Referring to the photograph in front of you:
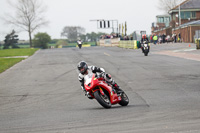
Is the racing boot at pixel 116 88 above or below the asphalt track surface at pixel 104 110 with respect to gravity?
above

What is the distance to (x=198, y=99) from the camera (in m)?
9.76

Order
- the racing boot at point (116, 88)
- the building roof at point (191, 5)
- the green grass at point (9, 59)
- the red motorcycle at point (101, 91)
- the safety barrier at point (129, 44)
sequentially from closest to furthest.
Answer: the red motorcycle at point (101, 91) < the racing boot at point (116, 88) < the green grass at point (9, 59) < the safety barrier at point (129, 44) < the building roof at point (191, 5)

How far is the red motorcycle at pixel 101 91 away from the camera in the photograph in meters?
8.94

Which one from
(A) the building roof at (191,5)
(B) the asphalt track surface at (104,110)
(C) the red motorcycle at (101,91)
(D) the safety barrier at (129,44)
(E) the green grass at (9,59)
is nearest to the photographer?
(B) the asphalt track surface at (104,110)

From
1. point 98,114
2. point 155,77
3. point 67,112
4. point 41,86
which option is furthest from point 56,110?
point 155,77

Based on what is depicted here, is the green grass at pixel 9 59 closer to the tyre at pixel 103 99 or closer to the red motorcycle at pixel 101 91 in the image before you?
Result: the red motorcycle at pixel 101 91

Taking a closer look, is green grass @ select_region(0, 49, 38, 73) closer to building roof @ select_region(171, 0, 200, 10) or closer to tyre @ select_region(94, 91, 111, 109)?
tyre @ select_region(94, 91, 111, 109)

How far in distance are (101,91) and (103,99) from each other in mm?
201

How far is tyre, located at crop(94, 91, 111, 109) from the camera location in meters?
8.94

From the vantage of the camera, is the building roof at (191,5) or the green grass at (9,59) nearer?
the green grass at (9,59)

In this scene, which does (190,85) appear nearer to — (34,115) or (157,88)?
(157,88)

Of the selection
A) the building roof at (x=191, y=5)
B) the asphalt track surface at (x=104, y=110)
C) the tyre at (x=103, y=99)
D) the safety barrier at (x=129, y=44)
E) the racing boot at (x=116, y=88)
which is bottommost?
the asphalt track surface at (x=104, y=110)

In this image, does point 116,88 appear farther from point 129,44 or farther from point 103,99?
point 129,44

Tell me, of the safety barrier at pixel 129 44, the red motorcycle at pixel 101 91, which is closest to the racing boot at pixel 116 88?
the red motorcycle at pixel 101 91
